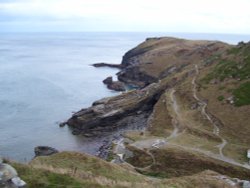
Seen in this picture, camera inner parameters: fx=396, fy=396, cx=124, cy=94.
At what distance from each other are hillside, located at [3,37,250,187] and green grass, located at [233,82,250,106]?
198mm

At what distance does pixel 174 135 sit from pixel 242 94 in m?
20.0

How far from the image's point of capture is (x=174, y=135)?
69.5m

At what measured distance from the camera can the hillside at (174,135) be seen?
30.6 meters

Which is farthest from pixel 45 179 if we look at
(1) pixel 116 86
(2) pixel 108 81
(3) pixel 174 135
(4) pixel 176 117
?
(2) pixel 108 81

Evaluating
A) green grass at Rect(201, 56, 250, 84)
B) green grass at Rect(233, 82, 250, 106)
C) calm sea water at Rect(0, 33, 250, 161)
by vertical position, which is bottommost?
calm sea water at Rect(0, 33, 250, 161)

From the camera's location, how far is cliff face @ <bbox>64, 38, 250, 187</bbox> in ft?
188

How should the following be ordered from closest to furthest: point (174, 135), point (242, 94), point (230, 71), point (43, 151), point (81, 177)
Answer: point (81, 177)
point (174, 135)
point (43, 151)
point (242, 94)
point (230, 71)

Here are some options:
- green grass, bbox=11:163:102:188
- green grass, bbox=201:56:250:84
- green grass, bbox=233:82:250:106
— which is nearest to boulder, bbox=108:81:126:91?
green grass, bbox=201:56:250:84

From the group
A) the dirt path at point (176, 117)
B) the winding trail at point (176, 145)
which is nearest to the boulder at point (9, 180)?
the winding trail at point (176, 145)

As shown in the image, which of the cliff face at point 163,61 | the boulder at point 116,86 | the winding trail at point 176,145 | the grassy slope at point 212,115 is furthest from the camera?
the cliff face at point 163,61

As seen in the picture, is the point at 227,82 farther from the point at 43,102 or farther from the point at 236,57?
the point at 43,102

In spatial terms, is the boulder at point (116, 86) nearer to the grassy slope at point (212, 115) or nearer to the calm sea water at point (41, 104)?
the calm sea water at point (41, 104)

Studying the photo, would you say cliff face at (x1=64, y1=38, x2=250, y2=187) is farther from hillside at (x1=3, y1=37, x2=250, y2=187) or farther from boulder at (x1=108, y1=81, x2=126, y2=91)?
boulder at (x1=108, y1=81, x2=126, y2=91)

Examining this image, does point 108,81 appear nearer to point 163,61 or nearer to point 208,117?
point 163,61
